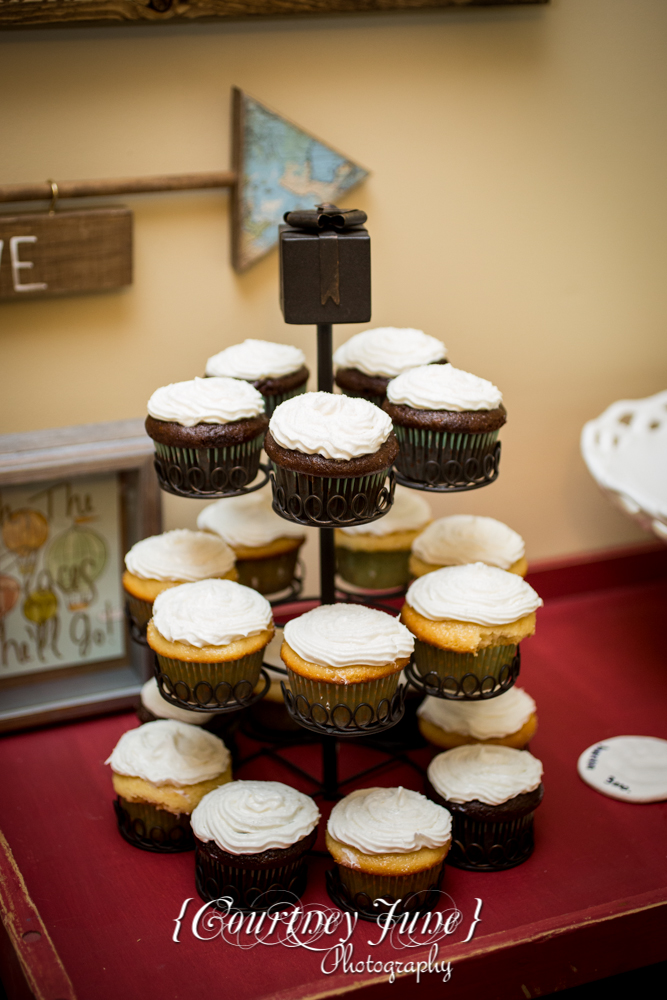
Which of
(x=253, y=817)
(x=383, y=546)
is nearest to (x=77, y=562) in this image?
(x=383, y=546)

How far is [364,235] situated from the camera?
5.01ft

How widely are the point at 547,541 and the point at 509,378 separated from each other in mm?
474

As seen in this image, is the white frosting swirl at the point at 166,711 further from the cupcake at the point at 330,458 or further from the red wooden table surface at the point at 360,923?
the cupcake at the point at 330,458

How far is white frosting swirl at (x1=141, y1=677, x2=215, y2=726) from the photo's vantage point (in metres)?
1.86

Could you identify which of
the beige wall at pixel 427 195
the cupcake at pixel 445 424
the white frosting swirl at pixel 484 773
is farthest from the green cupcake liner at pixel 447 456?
the beige wall at pixel 427 195

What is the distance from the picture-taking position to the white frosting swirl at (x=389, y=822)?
1.50 m

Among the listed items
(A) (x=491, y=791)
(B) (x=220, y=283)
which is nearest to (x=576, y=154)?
(B) (x=220, y=283)

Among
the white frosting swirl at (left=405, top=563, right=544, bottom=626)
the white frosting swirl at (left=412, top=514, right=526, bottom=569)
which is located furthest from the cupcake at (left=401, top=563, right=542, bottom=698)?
the white frosting swirl at (left=412, top=514, right=526, bottom=569)

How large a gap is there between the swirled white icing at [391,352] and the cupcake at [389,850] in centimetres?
73

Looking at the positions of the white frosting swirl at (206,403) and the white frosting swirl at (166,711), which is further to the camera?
the white frosting swirl at (166,711)

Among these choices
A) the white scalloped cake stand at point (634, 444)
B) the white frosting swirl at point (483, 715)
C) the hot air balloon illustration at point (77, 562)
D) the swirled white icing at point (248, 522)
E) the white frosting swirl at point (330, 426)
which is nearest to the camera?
the white frosting swirl at point (330, 426)

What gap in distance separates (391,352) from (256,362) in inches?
9.5

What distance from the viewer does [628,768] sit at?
194cm

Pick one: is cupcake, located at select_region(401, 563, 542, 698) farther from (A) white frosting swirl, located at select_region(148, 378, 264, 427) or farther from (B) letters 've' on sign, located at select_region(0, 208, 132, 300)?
(B) letters 've' on sign, located at select_region(0, 208, 132, 300)
